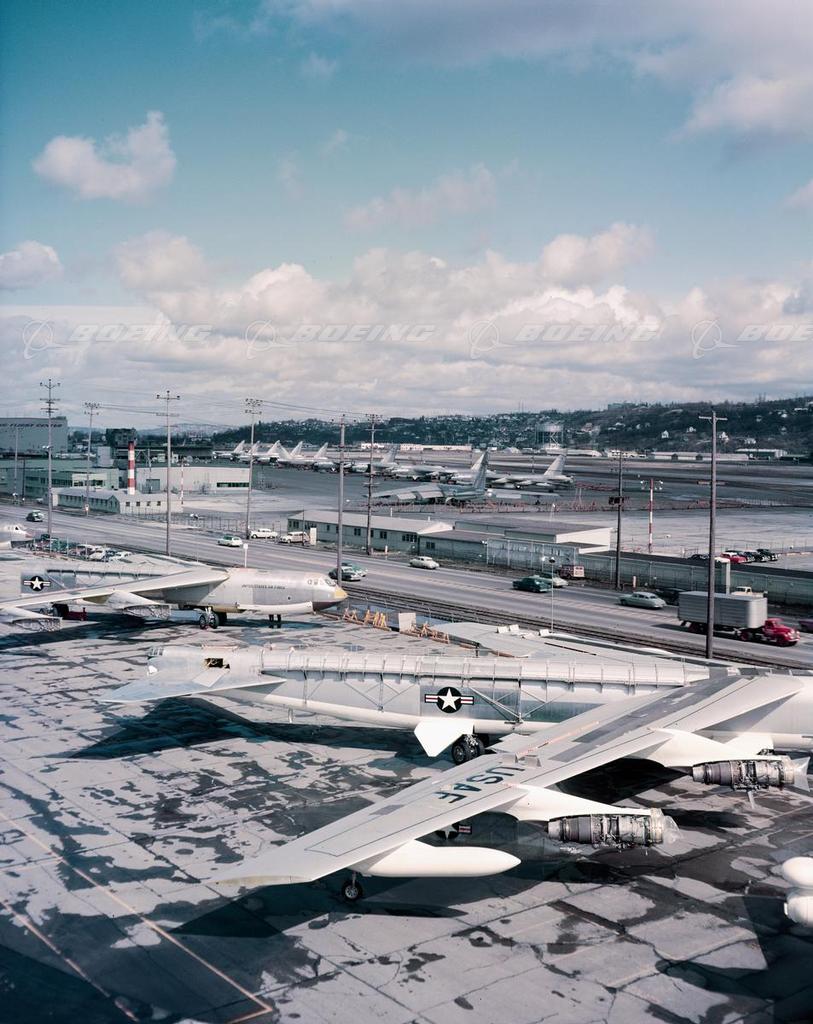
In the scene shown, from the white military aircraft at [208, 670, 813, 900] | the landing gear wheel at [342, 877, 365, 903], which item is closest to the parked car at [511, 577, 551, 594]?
the white military aircraft at [208, 670, 813, 900]

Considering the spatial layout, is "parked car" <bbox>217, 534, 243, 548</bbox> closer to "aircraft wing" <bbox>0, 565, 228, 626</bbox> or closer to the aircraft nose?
"aircraft wing" <bbox>0, 565, 228, 626</bbox>

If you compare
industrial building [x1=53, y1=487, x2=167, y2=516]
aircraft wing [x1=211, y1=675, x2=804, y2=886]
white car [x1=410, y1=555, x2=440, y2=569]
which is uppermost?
industrial building [x1=53, y1=487, x2=167, y2=516]

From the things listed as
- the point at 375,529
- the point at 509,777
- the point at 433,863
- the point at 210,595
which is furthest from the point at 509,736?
the point at 375,529

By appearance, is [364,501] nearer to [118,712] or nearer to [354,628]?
[354,628]

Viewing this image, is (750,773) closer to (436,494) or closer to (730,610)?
(730,610)

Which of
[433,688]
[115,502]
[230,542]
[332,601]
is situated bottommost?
[230,542]

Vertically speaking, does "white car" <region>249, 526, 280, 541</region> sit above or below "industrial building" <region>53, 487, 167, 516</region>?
below

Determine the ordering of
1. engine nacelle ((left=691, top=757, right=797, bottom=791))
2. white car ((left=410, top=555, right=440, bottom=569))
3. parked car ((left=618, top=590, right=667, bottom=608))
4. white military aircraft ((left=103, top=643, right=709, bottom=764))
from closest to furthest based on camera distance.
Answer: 1. engine nacelle ((left=691, top=757, right=797, bottom=791))
2. white military aircraft ((left=103, top=643, right=709, bottom=764))
3. parked car ((left=618, top=590, right=667, bottom=608))
4. white car ((left=410, top=555, right=440, bottom=569))
